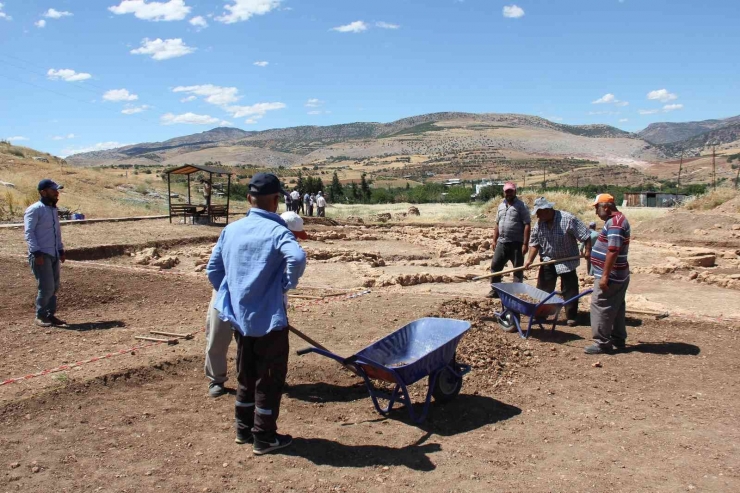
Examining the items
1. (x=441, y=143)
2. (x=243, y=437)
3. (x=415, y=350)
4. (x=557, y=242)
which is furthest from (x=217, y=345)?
(x=441, y=143)

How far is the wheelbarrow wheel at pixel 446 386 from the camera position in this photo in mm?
4973

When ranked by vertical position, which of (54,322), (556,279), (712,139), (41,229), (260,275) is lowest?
(54,322)

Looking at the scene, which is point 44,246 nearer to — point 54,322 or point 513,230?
point 54,322

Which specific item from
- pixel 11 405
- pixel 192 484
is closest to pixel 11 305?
pixel 11 405

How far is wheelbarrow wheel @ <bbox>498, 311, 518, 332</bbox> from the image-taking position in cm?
723

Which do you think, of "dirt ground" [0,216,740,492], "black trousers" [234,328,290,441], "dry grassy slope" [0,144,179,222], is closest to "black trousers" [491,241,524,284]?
"dirt ground" [0,216,740,492]

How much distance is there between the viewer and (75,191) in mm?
30609

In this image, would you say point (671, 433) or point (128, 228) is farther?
point (128, 228)

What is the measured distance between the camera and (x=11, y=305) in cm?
839

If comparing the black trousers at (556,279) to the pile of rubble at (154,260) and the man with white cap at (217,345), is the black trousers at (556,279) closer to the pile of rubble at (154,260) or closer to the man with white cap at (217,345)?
the man with white cap at (217,345)

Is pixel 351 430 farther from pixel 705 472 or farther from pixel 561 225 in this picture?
pixel 561 225

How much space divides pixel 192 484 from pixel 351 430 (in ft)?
4.10

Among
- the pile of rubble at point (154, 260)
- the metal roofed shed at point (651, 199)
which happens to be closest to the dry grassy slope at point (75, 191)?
the pile of rubble at point (154, 260)

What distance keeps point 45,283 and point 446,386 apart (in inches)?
199
